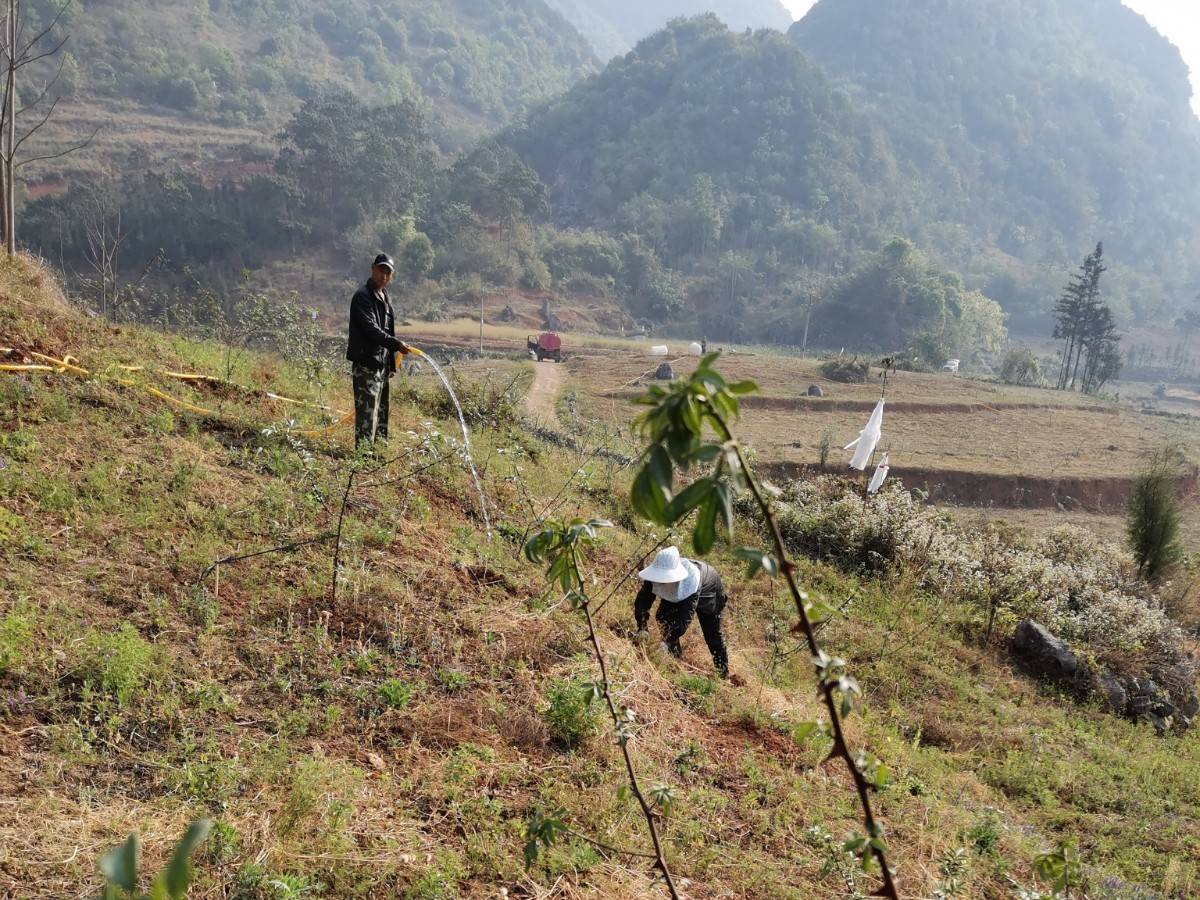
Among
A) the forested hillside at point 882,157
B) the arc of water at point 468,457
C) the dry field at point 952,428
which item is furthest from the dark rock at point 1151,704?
the forested hillside at point 882,157

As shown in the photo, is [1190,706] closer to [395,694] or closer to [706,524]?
[395,694]

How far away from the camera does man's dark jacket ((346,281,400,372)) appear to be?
5.55 metres

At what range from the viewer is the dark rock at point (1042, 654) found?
712 centimetres

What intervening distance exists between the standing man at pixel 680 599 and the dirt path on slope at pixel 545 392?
12.0 m

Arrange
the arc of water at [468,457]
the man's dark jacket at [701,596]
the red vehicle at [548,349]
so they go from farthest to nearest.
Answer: the red vehicle at [548,349] < the arc of water at [468,457] < the man's dark jacket at [701,596]

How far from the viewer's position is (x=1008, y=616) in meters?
7.89

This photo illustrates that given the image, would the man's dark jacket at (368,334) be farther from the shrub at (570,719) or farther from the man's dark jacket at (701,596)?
the shrub at (570,719)

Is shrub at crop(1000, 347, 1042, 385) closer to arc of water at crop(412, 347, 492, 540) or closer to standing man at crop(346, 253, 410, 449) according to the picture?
arc of water at crop(412, 347, 492, 540)

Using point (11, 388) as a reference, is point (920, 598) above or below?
below

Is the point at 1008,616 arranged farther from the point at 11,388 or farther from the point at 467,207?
the point at 467,207

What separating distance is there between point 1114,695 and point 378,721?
21.8 ft

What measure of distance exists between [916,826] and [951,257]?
86.3 meters

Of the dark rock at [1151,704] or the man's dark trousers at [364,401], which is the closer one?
the man's dark trousers at [364,401]

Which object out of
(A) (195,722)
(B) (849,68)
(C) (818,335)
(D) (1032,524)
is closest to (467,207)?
(C) (818,335)
